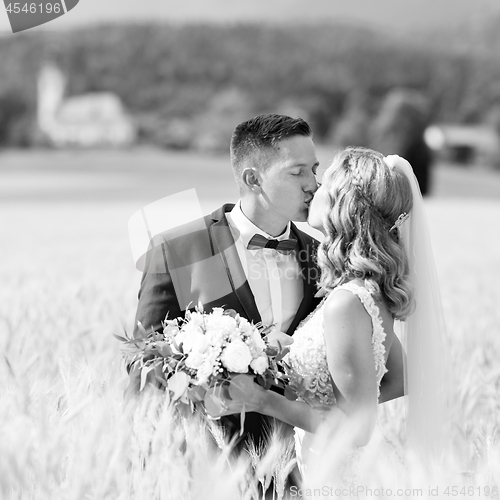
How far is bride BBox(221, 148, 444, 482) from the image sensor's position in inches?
120

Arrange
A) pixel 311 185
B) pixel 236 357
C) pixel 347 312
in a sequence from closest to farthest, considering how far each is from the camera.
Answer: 1. pixel 236 357
2. pixel 347 312
3. pixel 311 185

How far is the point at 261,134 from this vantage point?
4.04 meters

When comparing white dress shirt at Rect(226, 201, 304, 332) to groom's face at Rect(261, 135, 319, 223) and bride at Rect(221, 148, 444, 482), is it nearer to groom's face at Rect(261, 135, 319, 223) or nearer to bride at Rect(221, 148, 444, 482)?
groom's face at Rect(261, 135, 319, 223)

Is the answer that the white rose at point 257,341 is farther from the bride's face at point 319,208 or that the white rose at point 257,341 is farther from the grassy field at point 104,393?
the bride's face at point 319,208

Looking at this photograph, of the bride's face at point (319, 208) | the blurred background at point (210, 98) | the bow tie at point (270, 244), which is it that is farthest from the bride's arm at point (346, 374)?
the blurred background at point (210, 98)

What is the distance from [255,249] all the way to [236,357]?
1.11m

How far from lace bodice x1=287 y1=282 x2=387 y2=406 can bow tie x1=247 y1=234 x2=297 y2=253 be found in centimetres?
64

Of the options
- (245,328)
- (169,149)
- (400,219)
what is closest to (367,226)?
(400,219)

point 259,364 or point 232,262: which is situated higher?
point 259,364

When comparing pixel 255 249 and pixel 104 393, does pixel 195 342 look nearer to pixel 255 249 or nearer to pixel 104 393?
pixel 104 393

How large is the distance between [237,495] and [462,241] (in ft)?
56.5

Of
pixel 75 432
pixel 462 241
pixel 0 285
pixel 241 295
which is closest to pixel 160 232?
pixel 241 295

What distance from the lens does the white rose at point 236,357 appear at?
116 inches

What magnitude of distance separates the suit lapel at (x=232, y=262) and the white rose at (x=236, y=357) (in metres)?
0.71
